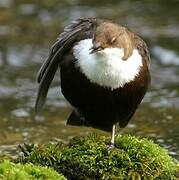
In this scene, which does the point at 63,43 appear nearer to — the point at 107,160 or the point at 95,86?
the point at 95,86

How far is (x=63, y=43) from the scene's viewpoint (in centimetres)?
568

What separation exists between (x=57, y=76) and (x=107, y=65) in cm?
515

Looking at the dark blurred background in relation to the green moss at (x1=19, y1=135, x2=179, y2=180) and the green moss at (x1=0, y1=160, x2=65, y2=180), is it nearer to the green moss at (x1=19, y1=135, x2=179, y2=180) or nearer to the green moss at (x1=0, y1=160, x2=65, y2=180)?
the green moss at (x1=19, y1=135, x2=179, y2=180)

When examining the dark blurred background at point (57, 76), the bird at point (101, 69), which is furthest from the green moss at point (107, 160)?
the dark blurred background at point (57, 76)

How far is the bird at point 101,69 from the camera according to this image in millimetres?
5121

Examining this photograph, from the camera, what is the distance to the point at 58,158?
5.22 metres

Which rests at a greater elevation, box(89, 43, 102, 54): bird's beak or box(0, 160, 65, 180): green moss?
box(89, 43, 102, 54): bird's beak

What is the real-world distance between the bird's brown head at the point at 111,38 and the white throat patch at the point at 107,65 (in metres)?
0.04

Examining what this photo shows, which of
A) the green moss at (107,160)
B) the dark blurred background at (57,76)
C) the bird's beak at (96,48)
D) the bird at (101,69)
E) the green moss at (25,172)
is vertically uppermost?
the bird's beak at (96,48)

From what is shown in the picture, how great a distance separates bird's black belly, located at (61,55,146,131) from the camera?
17.5ft

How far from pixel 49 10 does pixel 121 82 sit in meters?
7.90

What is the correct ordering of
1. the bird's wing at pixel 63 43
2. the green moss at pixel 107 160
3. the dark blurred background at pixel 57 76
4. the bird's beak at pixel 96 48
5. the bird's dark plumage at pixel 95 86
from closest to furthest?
the bird's beak at pixel 96 48 → the green moss at pixel 107 160 → the bird's dark plumage at pixel 95 86 → the bird's wing at pixel 63 43 → the dark blurred background at pixel 57 76

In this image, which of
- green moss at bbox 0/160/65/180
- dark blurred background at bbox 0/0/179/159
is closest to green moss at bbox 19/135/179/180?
green moss at bbox 0/160/65/180

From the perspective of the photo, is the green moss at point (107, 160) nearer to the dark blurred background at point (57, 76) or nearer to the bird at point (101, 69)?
the bird at point (101, 69)
